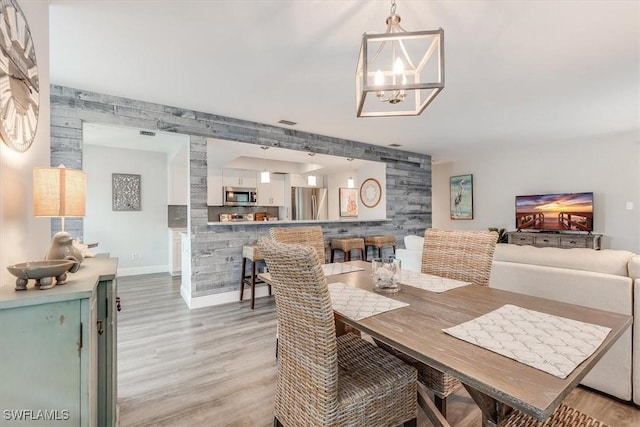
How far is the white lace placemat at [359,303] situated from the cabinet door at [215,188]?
5.15 metres

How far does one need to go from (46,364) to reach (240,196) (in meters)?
5.60

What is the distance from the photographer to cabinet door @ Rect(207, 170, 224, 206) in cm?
609

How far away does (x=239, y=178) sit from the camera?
21.0ft

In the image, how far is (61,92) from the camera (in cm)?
299

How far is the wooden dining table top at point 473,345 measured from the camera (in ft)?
2.28

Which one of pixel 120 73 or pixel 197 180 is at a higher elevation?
pixel 120 73

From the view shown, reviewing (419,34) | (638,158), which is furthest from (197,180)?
(638,158)

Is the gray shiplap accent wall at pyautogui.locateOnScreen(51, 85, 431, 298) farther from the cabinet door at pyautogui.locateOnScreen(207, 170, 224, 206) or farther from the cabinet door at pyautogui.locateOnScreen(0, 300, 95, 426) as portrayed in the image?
the cabinet door at pyautogui.locateOnScreen(0, 300, 95, 426)

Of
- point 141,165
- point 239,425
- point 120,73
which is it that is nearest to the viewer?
point 239,425

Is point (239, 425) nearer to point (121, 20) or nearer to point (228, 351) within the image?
point (228, 351)

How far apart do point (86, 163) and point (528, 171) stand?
27.7ft

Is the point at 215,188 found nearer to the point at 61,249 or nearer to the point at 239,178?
the point at 239,178

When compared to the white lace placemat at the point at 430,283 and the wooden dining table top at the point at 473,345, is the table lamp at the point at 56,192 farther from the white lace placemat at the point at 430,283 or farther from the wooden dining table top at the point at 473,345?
the white lace placemat at the point at 430,283

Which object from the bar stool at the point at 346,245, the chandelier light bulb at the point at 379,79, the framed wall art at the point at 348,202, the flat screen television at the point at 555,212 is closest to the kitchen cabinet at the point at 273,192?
the framed wall art at the point at 348,202
